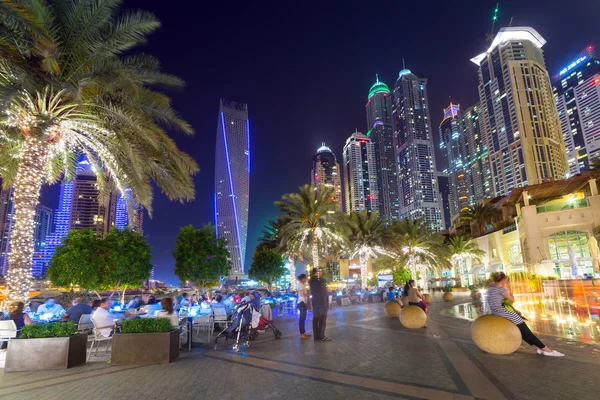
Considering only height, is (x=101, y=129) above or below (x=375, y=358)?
above

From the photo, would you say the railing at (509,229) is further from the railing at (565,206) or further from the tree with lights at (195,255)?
the tree with lights at (195,255)

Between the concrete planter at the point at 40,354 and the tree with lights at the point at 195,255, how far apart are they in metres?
25.3

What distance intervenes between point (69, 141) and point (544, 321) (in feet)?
53.6

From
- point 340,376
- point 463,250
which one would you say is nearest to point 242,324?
point 340,376

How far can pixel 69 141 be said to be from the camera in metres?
10.9

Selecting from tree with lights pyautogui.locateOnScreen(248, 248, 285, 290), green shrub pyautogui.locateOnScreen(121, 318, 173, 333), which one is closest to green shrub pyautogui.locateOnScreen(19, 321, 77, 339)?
green shrub pyautogui.locateOnScreen(121, 318, 173, 333)

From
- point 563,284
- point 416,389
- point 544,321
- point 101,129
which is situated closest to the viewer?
point 416,389

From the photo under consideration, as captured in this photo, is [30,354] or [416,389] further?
[30,354]

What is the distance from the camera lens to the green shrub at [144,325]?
6.97m

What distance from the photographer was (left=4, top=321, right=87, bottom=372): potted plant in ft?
21.4

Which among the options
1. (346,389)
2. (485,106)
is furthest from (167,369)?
(485,106)

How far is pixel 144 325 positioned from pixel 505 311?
6943 mm

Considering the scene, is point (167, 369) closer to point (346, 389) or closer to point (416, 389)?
point (346, 389)

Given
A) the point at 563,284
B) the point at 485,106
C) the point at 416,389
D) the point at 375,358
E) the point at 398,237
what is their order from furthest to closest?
the point at 485,106, the point at 398,237, the point at 563,284, the point at 375,358, the point at 416,389
